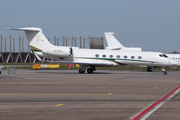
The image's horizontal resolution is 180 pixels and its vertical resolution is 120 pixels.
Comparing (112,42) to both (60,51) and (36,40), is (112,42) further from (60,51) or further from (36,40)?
(36,40)

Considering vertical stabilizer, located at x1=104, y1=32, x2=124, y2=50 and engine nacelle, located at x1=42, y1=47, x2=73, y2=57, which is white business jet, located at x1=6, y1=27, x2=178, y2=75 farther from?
vertical stabilizer, located at x1=104, y1=32, x2=124, y2=50

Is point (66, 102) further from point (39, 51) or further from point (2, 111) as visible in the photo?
point (39, 51)

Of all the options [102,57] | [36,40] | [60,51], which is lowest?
[102,57]

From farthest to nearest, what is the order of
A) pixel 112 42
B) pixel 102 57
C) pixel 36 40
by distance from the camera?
pixel 112 42 → pixel 36 40 → pixel 102 57

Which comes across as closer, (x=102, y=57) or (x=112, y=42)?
(x=102, y=57)

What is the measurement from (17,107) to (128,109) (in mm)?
4166

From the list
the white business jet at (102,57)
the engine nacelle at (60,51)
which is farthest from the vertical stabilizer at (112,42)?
the engine nacelle at (60,51)

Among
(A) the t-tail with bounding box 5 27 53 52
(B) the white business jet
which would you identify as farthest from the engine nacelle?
(A) the t-tail with bounding box 5 27 53 52

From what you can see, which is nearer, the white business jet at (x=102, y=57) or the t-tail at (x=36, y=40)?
the white business jet at (x=102, y=57)

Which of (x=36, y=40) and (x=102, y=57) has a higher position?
(x=36, y=40)

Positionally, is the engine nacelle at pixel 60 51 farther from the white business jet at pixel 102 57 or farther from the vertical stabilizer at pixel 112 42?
the vertical stabilizer at pixel 112 42

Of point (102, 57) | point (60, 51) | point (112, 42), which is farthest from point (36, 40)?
point (112, 42)

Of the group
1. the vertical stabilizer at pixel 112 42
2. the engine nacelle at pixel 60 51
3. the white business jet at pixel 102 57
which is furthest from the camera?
the vertical stabilizer at pixel 112 42

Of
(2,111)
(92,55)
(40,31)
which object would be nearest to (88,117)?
(2,111)
